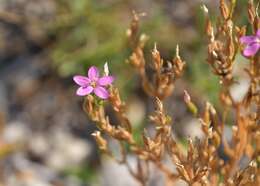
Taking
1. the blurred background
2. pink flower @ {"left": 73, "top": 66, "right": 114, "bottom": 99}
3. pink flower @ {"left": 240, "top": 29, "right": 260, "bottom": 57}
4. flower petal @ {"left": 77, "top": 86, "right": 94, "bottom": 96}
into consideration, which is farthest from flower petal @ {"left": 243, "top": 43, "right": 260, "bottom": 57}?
the blurred background

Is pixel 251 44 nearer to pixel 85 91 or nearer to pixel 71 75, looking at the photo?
pixel 85 91

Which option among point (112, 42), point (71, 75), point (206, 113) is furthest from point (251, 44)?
point (71, 75)

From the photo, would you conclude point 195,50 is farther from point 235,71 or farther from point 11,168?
point 11,168

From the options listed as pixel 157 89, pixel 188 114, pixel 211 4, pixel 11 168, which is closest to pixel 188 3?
pixel 211 4

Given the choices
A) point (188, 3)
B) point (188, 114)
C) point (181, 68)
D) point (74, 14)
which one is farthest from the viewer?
point (188, 3)

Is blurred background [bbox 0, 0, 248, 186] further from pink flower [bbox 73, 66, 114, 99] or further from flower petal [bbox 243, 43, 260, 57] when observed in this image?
pink flower [bbox 73, 66, 114, 99]
